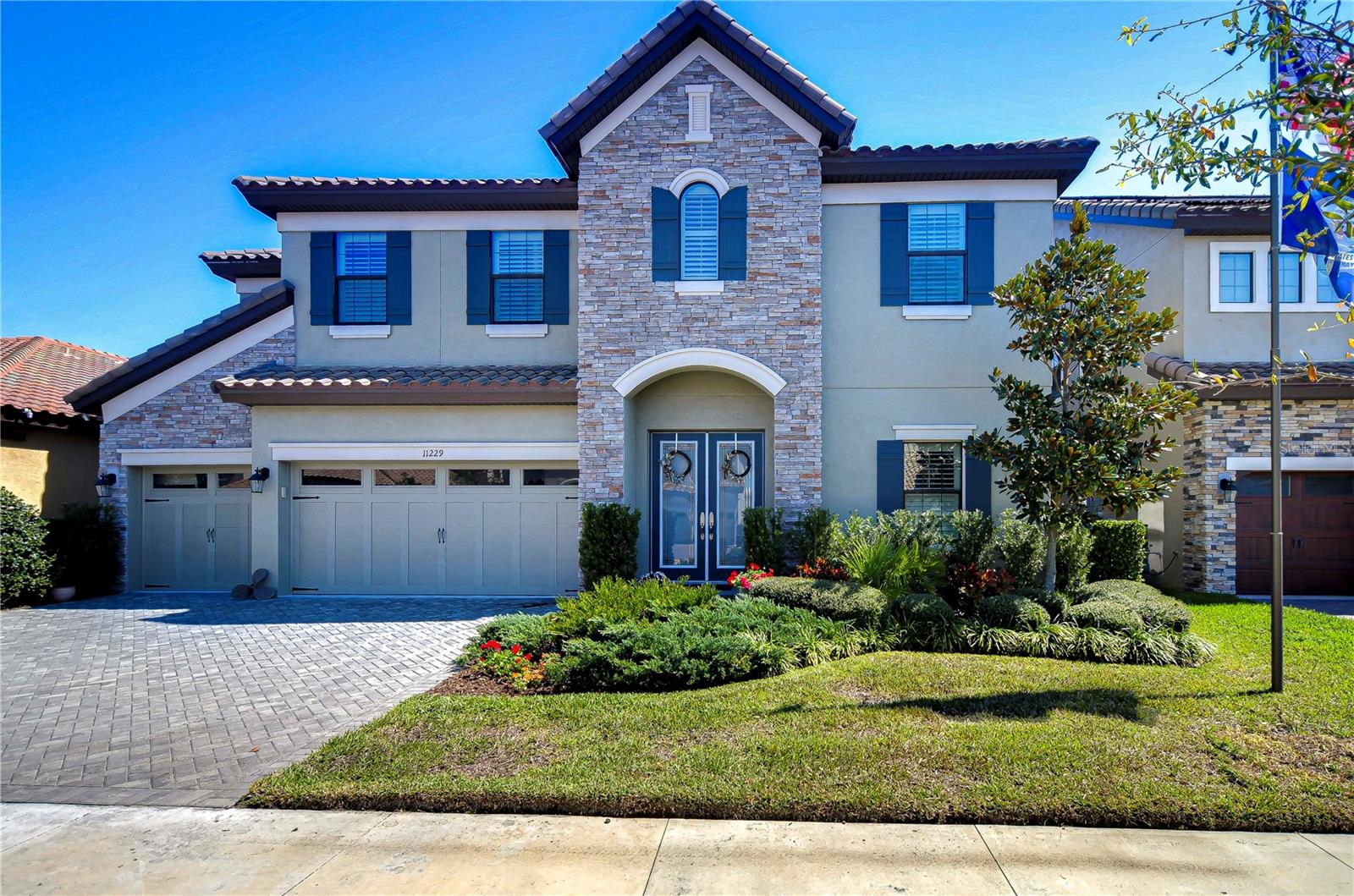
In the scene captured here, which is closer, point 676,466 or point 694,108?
point 694,108

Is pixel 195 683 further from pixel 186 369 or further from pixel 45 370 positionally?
pixel 45 370

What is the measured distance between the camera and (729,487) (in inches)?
513

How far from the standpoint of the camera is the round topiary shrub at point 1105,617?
28.4 ft

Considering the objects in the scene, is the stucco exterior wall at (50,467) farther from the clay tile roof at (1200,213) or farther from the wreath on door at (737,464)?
the clay tile roof at (1200,213)

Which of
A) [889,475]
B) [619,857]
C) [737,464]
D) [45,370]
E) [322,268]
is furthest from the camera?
[45,370]

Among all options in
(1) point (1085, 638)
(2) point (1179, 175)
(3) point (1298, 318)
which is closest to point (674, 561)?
(1) point (1085, 638)

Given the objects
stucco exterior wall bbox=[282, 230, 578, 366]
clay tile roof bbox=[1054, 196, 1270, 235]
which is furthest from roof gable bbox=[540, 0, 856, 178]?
clay tile roof bbox=[1054, 196, 1270, 235]

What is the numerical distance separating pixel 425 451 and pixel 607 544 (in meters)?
3.83

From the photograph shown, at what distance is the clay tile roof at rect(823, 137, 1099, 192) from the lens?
468 inches

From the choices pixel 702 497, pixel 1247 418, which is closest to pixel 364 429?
pixel 702 497

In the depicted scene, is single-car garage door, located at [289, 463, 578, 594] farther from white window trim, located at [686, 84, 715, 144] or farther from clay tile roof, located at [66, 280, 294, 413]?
white window trim, located at [686, 84, 715, 144]

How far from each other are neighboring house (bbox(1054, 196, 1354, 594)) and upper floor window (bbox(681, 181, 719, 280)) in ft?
26.8

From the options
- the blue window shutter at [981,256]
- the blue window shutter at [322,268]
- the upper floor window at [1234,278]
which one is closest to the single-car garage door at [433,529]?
the blue window shutter at [322,268]

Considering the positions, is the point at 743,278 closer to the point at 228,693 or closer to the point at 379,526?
the point at 379,526
